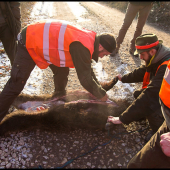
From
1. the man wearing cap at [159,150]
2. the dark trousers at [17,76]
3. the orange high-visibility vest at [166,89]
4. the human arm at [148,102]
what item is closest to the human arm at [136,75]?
the human arm at [148,102]

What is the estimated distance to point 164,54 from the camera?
218 centimetres

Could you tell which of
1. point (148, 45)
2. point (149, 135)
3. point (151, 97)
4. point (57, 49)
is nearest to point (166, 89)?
point (151, 97)

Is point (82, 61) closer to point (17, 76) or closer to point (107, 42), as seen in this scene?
point (107, 42)

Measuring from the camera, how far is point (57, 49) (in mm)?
2205

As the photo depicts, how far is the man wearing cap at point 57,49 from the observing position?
2.11m

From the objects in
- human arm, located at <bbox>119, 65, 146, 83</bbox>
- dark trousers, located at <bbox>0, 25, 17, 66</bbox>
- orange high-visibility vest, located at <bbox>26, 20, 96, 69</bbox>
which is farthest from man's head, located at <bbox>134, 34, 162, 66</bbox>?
dark trousers, located at <bbox>0, 25, 17, 66</bbox>

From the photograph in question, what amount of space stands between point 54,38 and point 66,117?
4.37 feet

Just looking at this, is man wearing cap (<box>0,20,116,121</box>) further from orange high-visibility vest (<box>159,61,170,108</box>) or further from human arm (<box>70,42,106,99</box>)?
orange high-visibility vest (<box>159,61,170,108</box>)

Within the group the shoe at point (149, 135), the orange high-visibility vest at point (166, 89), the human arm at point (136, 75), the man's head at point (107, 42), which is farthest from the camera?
the human arm at point (136, 75)

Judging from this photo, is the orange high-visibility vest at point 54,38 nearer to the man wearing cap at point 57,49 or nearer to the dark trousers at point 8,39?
the man wearing cap at point 57,49

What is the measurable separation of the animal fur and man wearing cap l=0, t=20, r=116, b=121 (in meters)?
0.24

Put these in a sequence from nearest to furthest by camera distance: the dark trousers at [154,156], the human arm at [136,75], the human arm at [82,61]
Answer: the dark trousers at [154,156], the human arm at [82,61], the human arm at [136,75]

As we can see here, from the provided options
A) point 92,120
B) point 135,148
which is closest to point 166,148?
point 135,148

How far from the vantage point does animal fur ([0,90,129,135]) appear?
243 cm
